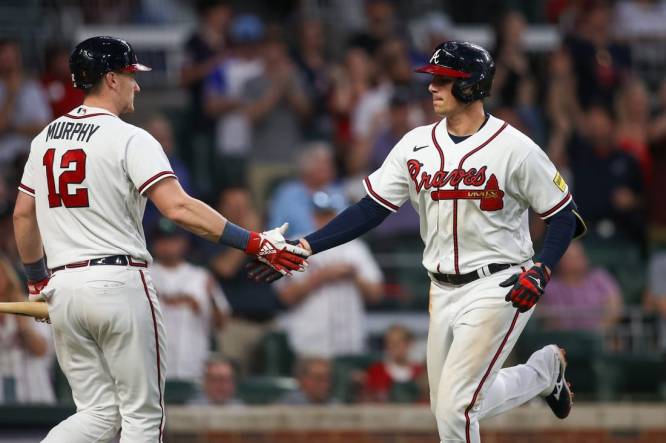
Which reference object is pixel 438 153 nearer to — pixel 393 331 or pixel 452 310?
pixel 452 310

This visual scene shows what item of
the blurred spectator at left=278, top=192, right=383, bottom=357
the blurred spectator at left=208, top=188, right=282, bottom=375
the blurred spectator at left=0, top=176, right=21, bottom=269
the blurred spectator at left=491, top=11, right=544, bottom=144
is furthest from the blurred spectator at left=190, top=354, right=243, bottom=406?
the blurred spectator at left=491, top=11, right=544, bottom=144

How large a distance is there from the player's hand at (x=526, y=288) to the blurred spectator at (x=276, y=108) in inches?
213

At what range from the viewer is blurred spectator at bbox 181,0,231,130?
37.7 feet

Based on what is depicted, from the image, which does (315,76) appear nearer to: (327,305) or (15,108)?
(15,108)

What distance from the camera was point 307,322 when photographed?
31.9 ft

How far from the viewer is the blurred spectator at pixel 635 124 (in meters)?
11.9

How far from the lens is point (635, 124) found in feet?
40.6

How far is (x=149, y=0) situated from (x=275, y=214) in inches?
164

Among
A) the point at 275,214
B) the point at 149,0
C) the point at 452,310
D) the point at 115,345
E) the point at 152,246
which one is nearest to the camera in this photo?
the point at 115,345

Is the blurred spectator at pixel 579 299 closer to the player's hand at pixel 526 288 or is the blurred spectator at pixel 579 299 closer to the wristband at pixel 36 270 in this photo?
the player's hand at pixel 526 288

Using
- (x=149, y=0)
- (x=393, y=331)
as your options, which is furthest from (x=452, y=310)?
(x=149, y=0)

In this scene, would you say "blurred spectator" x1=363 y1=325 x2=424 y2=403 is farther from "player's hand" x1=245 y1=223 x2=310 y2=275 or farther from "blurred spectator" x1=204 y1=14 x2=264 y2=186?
"player's hand" x1=245 y1=223 x2=310 y2=275

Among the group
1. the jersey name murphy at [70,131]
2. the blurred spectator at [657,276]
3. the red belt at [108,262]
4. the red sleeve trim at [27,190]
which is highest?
the jersey name murphy at [70,131]

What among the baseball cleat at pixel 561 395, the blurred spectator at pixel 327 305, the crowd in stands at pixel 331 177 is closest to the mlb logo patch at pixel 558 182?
the baseball cleat at pixel 561 395
